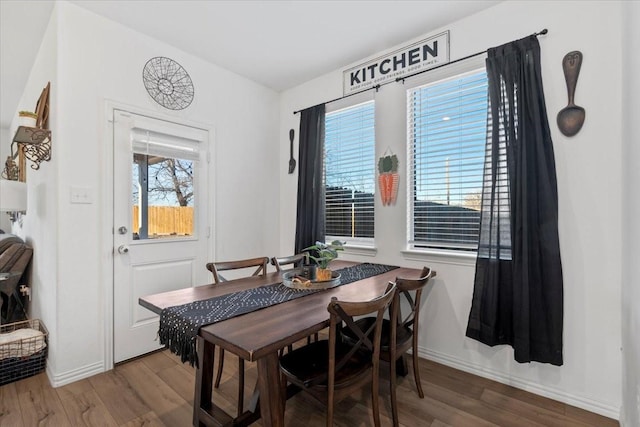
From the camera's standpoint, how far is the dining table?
115 cm

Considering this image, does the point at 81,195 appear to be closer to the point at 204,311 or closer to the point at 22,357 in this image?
the point at 22,357

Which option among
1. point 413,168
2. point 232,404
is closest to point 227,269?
point 232,404

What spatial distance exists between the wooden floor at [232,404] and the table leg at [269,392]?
673mm

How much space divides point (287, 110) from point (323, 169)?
3.32 feet

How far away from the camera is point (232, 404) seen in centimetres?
195

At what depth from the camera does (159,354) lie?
105 inches

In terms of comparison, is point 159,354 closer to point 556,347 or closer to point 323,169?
point 323,169

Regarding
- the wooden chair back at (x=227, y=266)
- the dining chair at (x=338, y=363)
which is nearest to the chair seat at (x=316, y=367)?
the dining chair at (x=338, y=363)

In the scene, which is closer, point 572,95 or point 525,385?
point 572,95

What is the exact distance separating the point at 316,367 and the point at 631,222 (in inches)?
67.2

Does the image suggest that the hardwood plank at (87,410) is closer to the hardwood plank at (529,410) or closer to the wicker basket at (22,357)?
the wicker basket at (22,357)

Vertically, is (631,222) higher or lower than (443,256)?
higher

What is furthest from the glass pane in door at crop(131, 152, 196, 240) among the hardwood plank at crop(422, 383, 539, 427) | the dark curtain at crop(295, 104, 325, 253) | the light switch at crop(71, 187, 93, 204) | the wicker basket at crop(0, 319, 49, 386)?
the hardwood plank at crop(422, 383, 539, 427)

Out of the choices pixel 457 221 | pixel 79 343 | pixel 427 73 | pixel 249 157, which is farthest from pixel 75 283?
pixel 427 73
